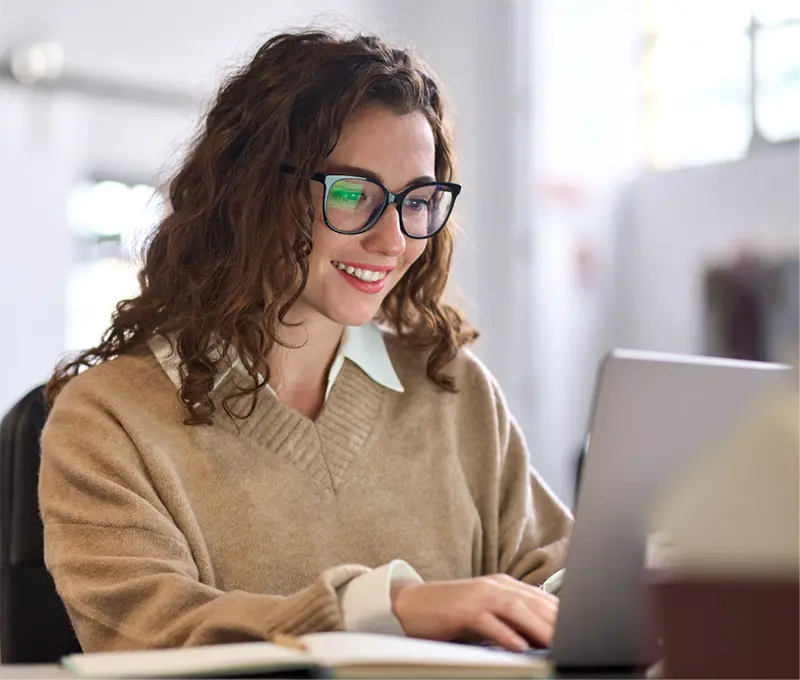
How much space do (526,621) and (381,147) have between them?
0.70m

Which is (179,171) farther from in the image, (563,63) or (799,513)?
(563,63)

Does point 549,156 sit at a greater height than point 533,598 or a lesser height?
greater

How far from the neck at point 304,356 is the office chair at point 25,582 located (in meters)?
0.33

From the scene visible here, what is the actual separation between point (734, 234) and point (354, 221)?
10.7 feet

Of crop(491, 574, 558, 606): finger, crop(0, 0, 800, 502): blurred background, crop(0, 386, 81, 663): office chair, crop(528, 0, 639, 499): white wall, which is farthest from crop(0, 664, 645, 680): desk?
crop(528, 0, 639, 499): white wall

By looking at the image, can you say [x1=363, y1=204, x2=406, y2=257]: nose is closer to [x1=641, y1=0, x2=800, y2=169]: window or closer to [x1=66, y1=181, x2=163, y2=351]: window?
[x1=66, y1=181, x2=163, y2=351]: window

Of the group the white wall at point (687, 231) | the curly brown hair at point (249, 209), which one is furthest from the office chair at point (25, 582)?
the white wall at point (687, 231)

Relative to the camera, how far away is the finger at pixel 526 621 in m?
1.04

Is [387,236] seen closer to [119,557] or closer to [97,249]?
[119,557]

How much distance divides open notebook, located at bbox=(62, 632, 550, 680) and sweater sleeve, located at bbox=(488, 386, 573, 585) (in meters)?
0.65

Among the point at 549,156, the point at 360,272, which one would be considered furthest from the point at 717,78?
the point at 360,272

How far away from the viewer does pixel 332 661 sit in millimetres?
792

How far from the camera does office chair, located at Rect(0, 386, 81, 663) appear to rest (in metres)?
1.46

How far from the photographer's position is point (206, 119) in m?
1.63
